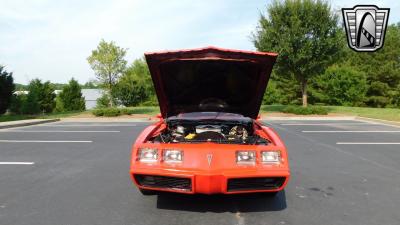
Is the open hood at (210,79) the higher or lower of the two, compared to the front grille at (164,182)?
higher

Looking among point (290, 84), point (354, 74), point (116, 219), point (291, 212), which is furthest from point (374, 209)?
point (290, 84)

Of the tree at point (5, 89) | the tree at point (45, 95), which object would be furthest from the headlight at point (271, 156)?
the tree at point (45, 95)

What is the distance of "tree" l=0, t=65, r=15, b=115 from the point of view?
19297mm

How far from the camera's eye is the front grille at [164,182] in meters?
3.47

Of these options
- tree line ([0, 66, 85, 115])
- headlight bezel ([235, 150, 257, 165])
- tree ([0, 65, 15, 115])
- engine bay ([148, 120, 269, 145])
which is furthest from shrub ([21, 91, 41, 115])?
headlight bezel ([235, 150, 257, 165])

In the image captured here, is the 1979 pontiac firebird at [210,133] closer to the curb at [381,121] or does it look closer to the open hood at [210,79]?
the open hood at [210,79]

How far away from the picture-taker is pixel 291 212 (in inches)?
149

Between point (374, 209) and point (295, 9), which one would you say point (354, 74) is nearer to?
point (295, 9)

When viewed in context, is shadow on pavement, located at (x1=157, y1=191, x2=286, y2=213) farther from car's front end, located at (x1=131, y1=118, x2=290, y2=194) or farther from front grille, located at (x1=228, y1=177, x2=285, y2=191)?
car's front end, located at (x1=131, y1=118, x2=290, y2=194)

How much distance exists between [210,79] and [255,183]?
88.2 inches

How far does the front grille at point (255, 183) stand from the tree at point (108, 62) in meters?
19.8

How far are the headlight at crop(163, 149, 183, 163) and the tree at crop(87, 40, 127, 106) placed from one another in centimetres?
1937

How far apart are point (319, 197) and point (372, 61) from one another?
43846mm

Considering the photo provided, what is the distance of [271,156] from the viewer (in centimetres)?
358
